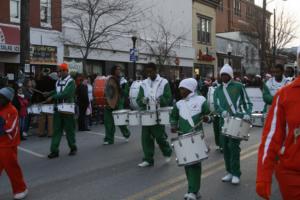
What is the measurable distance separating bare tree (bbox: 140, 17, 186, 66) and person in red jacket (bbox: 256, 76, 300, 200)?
27079mm

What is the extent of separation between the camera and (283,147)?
3.61 m

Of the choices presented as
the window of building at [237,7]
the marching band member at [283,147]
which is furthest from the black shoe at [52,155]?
the window of building at [237,7]

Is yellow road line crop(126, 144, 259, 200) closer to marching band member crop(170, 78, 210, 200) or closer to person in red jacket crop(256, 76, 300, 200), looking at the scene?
marching band member crop(170, 78, 210, 200)

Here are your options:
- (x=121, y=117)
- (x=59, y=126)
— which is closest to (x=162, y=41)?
(x=121, y=117)

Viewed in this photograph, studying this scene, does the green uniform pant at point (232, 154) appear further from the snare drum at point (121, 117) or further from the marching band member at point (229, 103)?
the snare drum at point (121, 117)

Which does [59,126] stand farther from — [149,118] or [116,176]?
[116,176]

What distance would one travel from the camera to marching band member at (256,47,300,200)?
351 centimetres

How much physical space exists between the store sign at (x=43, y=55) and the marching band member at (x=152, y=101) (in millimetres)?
13987

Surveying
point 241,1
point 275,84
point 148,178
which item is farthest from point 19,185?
point 241,1

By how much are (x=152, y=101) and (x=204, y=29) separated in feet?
113

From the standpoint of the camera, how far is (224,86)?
832 centimetres

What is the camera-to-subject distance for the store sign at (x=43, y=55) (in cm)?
2300

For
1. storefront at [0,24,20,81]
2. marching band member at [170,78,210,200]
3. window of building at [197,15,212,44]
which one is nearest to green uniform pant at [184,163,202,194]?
marching band member at [170,78,210,200]

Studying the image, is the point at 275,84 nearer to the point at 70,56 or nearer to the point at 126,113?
the point at 126,113
